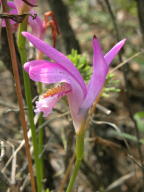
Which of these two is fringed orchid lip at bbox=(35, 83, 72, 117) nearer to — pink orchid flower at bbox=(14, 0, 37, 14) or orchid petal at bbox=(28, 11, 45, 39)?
pink orchid flower at bbox=(14, 0, 37, 14)

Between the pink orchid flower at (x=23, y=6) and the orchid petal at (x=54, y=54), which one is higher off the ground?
the pink orchid flower at (x=23, y=6)

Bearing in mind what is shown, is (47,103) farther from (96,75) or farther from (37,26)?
(37,26)

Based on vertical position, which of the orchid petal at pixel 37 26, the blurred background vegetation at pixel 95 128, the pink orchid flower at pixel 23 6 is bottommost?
the blurred background vegetation at pixel 95 128

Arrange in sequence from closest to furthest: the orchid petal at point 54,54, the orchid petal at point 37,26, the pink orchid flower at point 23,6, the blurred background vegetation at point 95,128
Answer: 1. the orchid petal at point 54,54
2. the pink orchid flower at point 23,6
3. the orchid petal at point 37,26
4. the blurred background vegetation at point 95,128

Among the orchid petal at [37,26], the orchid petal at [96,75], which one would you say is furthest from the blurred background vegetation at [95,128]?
the orchid petal at [96,75]

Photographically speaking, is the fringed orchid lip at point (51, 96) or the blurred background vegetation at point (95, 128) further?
the blurred background vegetation at point (95, 128)

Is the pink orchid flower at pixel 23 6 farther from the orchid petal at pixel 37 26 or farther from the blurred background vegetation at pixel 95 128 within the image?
the blurred background vegetation at pixel 95 128

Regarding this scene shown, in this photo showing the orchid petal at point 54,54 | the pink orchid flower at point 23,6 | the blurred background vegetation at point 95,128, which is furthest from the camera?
the blurred background vegetation at point 95,128
